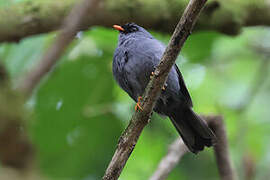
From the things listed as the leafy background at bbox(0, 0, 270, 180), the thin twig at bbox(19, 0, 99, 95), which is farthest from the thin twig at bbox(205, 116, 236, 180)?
the thin twig at bbox(19, 0, 99, 95)

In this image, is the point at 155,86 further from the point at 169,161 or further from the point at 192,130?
the point at 192,130

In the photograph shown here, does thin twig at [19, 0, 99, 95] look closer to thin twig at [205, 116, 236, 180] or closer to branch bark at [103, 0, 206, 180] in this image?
branch bark at [103, 0, 206, 180]

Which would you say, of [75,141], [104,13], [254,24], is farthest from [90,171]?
[254,24]

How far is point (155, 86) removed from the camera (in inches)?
94.1

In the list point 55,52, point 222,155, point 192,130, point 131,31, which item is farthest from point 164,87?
point 55,52

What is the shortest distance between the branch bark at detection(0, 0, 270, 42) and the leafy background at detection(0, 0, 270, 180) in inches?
10.8

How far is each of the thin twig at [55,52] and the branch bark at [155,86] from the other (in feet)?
3.69

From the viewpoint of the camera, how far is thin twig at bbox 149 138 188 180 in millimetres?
3202

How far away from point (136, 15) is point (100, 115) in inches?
45.0

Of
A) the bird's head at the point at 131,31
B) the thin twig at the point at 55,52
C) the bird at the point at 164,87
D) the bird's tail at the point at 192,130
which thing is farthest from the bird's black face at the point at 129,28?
the thin twig at the point at 55,52

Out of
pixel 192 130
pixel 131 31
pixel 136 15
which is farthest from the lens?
pixel 131 31

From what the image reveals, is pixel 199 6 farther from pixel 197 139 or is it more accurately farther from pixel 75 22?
pixel 197 139

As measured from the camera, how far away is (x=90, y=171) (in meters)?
4.39

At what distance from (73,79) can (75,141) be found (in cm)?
67
